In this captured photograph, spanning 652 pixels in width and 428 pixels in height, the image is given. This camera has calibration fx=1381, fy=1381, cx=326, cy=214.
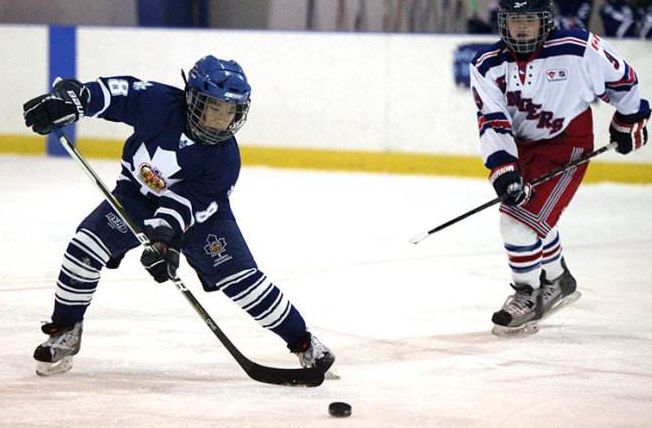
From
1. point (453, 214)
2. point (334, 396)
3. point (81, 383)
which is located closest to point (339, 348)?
point (334, 396)

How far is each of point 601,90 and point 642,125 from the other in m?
0.21

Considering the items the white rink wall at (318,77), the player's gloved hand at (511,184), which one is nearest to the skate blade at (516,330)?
the player's gloved hand at (511,184)

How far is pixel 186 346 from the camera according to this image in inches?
153

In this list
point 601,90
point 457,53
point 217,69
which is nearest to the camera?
point 217,69

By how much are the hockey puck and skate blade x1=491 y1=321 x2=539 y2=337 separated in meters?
1.13

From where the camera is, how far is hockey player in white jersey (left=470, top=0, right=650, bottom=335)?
13.6 feet

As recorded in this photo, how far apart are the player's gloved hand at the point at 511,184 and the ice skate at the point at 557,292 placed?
0.37 metres

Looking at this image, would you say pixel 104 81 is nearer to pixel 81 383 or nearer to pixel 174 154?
pixel 174 154

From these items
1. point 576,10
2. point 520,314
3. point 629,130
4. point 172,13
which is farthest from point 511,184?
point 172,13

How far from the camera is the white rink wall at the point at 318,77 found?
8078 millimetres

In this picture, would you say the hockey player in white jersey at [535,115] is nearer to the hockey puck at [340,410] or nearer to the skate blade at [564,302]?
the skate blade at [564,302]

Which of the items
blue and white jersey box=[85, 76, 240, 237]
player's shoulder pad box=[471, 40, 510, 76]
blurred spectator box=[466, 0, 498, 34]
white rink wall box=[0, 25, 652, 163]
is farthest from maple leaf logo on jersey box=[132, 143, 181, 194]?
blurred spectator box=[466, 0, 498, 34]

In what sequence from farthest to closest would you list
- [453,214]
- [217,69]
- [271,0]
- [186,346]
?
[271,0] < [453,214] < [186,346] < [217,69]

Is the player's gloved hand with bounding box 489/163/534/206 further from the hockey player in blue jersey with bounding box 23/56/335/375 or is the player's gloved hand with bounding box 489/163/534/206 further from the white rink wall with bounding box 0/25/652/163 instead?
the white rink wall with bounding box 0/25/652/163
